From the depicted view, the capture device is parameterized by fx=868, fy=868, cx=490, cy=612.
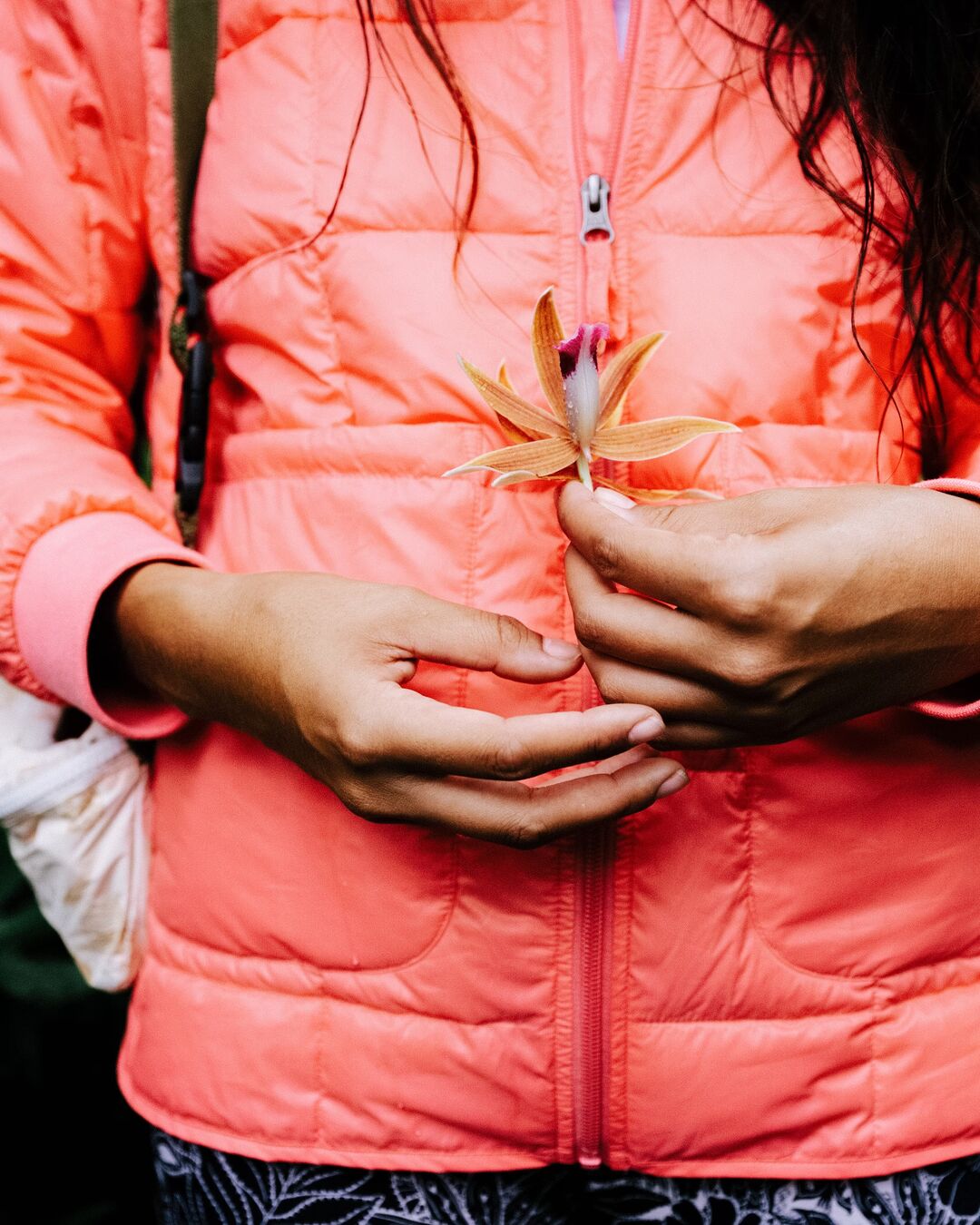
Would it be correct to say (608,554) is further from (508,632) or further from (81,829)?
(81,829)

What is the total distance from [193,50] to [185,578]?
57 centimetres

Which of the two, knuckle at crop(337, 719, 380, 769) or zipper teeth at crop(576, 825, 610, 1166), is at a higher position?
knuckle at crop(337, 719, 380, 769)

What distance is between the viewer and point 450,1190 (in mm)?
881

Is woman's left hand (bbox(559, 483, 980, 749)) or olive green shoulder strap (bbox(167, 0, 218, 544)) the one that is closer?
woman's left hand (bbox(559, 483, 980, 749))

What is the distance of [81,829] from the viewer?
3.28 ft

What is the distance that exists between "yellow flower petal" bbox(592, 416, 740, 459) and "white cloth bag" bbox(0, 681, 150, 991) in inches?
27.3

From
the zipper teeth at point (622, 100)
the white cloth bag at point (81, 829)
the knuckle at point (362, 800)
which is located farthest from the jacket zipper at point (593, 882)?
the white cloth bag at point (81, 829)

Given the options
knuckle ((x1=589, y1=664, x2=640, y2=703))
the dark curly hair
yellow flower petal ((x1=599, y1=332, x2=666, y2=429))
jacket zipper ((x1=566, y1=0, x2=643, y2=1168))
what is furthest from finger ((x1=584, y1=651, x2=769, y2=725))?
the dark curly hair

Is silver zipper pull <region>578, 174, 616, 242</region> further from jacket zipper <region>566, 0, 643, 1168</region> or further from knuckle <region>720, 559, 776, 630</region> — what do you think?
knuckle <region>720, 559, 776, 630</region>

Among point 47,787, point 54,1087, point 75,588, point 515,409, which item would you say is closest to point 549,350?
point 515,409

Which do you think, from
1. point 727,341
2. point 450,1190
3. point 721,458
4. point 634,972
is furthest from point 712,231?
point 450,1190

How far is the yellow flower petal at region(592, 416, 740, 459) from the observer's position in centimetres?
69

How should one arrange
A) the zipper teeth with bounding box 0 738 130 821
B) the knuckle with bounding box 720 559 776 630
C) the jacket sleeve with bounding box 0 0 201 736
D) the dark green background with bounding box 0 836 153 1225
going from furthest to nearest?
the dark green background with bounding box 0 836 153 1225, the zipper teeth with bounding box 0 738 130 821, the jacket sleeve with bounding box 0 0 201 736, the knuckle with bounding box 720 559 776 630

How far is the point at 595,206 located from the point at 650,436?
0.28 metres
